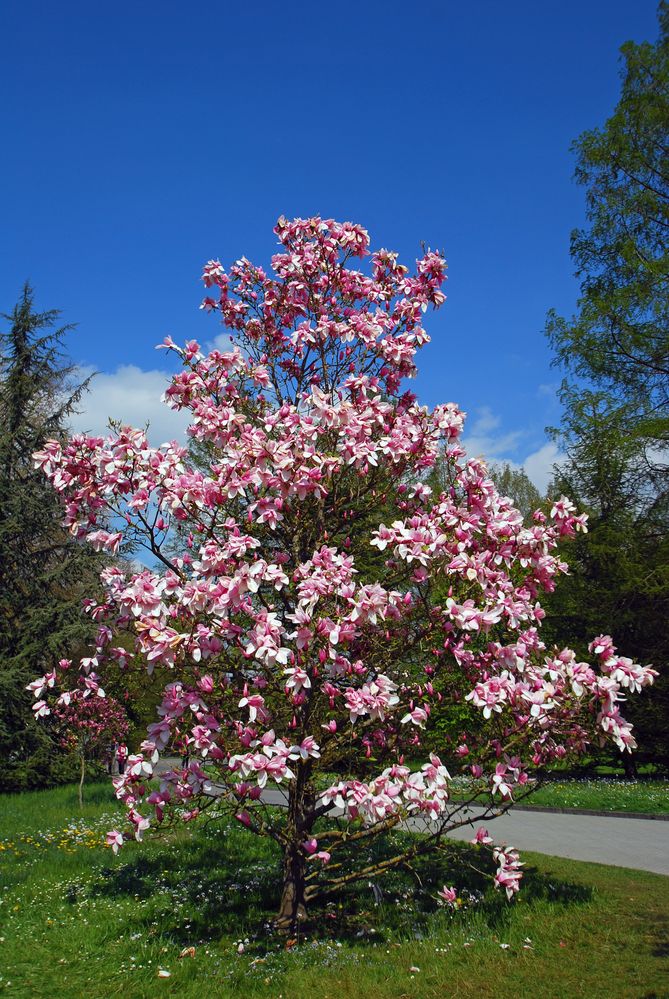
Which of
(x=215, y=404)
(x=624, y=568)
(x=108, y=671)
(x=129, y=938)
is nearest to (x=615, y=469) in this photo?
(x=624, y=568)

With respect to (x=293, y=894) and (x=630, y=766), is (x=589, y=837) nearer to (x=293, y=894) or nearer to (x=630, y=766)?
(x=293, y=894)

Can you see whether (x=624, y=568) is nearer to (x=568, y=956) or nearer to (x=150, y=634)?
(x=568, y=956)

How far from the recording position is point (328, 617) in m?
4.60

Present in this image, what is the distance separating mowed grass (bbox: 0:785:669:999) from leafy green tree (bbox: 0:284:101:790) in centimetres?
987

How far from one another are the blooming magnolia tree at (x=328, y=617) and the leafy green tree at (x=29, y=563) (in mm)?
12452

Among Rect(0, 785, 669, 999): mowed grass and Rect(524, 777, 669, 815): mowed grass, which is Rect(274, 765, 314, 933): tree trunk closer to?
Rect(0, 785, 669, 999): mowed grass

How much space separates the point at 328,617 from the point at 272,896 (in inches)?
143

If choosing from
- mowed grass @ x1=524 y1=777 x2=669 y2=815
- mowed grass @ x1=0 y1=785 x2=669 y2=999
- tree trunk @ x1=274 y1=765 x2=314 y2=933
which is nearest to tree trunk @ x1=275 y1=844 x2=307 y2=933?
tree trunk @ x1=274 y1=765 x2=314 y2=933

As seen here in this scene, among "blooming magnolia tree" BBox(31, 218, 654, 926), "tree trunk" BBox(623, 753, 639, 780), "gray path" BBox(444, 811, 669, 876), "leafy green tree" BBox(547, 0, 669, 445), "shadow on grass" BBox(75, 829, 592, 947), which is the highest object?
"leafy green tree" BBox(547, 0, 669, 445)

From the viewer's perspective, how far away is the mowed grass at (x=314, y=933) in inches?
187

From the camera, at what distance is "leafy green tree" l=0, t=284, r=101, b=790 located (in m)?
17.3

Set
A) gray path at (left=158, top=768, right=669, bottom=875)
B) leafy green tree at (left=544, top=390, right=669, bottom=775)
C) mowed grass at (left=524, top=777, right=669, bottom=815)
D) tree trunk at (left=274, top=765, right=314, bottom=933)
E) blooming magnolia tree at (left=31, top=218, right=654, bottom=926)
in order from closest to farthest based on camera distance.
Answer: blooming magnolia tree at (left=31, top=218, right=654, bottom=926) → tree trunk at (left=274, top=765, right=314, bottom=933) → gray path at (left=158, top=768, right=669, bottom=875) → mowed grass at (left=524, top=777, right=669, bottom=815) → leafy green tree at (left=544, top=390, right=669, bottom=775)

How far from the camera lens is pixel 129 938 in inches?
221

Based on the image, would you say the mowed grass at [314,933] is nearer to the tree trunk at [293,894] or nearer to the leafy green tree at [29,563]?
the tree trunk at [293,894]
